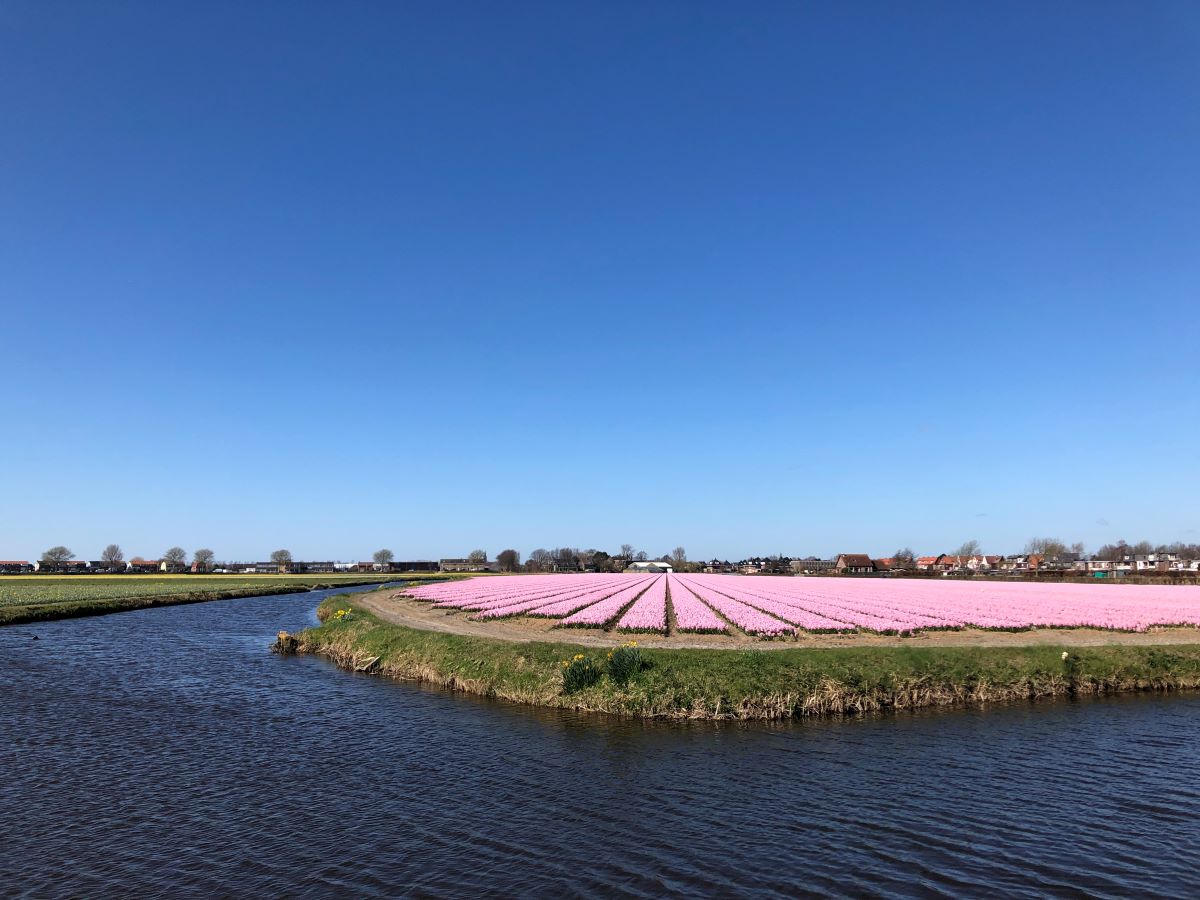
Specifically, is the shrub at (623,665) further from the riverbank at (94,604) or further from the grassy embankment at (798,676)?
the riverbank at (94,604)

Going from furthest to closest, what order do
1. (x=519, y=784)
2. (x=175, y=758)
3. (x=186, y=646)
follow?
(x=186, y=646), (x=175, y=758), (x=519, y=784)

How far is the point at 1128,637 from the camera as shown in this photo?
118 ft

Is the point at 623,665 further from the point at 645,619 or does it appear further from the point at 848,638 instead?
the point at 645,619

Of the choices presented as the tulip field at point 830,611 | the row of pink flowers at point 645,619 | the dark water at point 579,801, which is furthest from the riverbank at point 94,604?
the row of pink flowers at point 645,619

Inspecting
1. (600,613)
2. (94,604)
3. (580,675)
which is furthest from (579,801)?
(94,604)

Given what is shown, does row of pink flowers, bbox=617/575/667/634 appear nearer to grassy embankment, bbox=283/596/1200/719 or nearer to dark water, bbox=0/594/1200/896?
grassy embankment, bbox=283/596/1200/719

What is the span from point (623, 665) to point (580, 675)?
1.55m

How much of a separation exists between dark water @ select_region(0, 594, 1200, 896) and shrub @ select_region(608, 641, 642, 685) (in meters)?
2.11

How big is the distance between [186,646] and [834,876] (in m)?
42.1

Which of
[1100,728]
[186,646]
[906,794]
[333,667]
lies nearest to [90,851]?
[906,794]

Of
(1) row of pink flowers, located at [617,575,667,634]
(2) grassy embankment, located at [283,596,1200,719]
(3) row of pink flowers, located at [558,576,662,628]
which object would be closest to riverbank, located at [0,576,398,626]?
(2) grassy embankment, located at [283,596,1200,719]

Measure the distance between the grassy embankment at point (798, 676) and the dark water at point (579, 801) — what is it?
134 cm

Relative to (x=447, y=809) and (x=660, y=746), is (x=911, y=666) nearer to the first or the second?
(x=660, y=746)

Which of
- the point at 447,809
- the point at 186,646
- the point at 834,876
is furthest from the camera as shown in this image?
the point at 186,646
